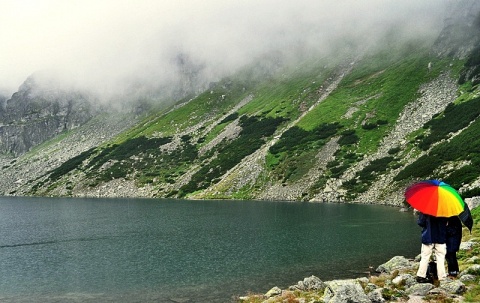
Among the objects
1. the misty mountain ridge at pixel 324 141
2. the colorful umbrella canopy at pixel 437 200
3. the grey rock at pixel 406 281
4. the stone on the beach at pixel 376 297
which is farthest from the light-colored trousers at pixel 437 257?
the misty mountain ridge at pixel 324 141

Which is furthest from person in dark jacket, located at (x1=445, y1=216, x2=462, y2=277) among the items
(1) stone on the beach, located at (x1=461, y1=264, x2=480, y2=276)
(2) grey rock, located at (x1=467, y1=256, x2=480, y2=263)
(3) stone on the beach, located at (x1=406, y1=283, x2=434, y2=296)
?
(2) grey rock, located at (x1=467, y1=256, x2=480, y2=263)

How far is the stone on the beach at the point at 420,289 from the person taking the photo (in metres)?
16.3

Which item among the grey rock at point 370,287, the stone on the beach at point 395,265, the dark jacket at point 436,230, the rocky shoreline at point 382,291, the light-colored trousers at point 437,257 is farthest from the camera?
the stone on the beach at point 395,265

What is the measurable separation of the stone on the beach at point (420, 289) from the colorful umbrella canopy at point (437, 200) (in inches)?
129

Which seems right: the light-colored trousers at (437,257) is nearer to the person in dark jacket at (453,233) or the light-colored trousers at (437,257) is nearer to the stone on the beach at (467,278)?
the person in dark jacket at (453,233)

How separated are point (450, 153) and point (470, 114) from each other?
17811mm

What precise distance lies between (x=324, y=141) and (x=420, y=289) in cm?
10081

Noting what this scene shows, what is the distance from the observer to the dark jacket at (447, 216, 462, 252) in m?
16.7

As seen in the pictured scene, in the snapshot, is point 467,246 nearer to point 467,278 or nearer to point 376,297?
point 467,278

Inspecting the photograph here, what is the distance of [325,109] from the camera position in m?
140

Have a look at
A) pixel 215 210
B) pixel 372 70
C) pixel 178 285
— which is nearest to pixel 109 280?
pixel 178 285

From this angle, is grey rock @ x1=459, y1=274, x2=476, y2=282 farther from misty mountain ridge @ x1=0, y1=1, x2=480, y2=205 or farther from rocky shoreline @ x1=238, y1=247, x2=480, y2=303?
misty mountain ridge @ x1=0, y1=1, x2=480, y2=205

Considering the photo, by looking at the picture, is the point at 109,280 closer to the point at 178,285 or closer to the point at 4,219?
the point at 178,285

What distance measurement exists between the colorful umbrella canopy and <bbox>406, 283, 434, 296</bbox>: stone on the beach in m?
3.28
